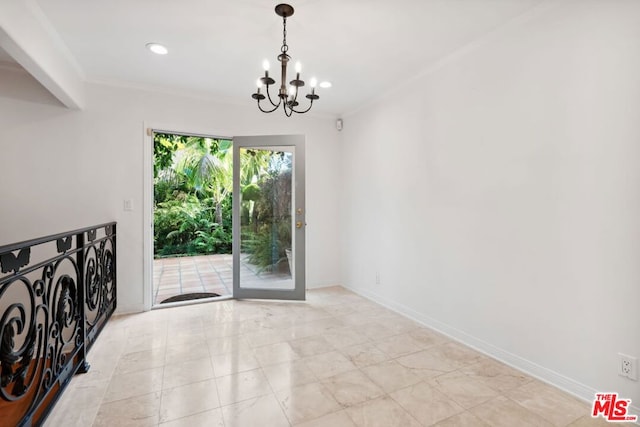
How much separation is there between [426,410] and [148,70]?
361cm

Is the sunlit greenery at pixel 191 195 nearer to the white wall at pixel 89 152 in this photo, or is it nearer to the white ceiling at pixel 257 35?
the white wall at pixel 89 152

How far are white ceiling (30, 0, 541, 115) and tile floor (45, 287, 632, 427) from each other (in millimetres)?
2474

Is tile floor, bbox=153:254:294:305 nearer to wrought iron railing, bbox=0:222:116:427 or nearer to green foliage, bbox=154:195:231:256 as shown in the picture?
green foliage, bbox=154:195:231:256

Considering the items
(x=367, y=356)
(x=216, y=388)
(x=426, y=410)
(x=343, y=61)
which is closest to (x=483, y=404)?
(x=426, y=410)

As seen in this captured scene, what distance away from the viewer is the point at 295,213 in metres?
3.81

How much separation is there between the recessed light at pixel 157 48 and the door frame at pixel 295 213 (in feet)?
4.04

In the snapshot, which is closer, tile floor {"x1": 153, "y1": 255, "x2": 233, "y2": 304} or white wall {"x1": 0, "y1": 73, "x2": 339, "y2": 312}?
white wall {"x1": 0, "y1": 73, "x2": 339, "y2": 312}

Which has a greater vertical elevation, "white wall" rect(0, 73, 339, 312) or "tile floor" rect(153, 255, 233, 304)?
"white wall" rect(0, 73, 339, 312)

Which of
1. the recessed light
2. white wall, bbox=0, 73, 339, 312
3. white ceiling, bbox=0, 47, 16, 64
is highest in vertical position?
the recessed light

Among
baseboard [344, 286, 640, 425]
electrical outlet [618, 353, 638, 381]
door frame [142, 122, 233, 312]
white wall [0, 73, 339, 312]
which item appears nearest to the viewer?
electrical outlet [618, 353, 638, 381]

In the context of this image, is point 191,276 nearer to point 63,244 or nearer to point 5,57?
point 63,244

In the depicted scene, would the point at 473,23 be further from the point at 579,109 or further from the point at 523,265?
the point at 523,265

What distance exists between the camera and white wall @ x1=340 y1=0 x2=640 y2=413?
170cm

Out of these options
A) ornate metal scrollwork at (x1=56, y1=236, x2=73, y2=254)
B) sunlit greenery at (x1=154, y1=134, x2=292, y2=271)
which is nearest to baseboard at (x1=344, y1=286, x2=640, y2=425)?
ornate metal scrollwork at (x1=56, y1=236, x2=73, y2=254)
